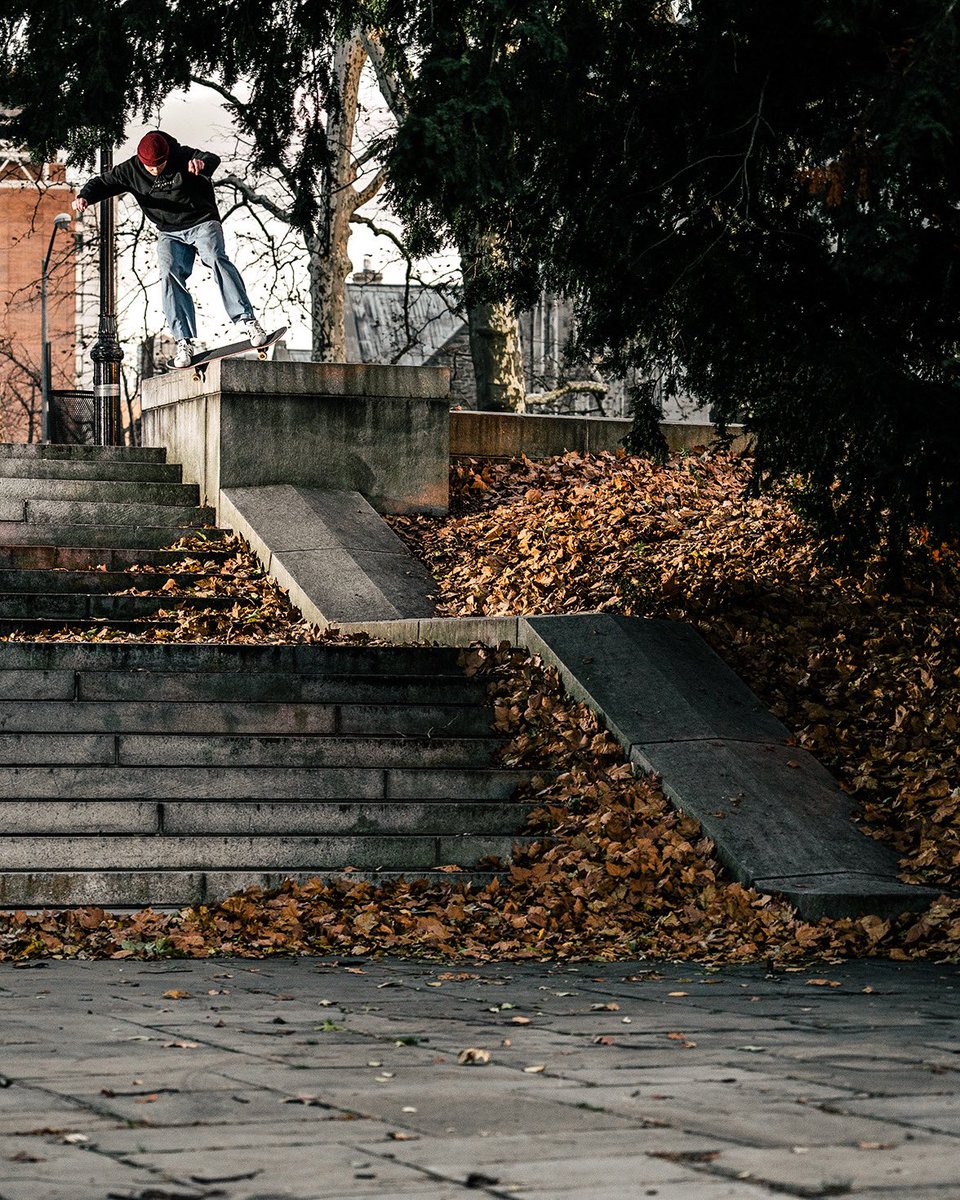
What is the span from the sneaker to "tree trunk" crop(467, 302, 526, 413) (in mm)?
5923

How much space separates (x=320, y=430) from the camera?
14734mm

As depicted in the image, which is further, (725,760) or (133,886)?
(725,760)

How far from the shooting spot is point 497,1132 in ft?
11.8

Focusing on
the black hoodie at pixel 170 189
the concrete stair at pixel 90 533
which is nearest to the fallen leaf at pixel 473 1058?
the concrete stair at pixel 90 533

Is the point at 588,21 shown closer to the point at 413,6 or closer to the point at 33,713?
the point at 413,6

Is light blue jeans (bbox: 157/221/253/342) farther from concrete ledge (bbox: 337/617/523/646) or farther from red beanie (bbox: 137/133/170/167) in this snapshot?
concrete ledge (bbox: 337/617/523/646)

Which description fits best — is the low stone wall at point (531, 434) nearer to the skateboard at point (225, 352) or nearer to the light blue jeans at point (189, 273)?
the skateboard at point (225, 352)

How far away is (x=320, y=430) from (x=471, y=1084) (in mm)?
10999

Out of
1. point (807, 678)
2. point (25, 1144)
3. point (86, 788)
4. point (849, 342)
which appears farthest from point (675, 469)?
point (25, 1144)

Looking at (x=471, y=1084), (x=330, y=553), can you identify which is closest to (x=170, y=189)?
(x=330, y=553)

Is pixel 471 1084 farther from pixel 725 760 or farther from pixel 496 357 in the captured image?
pixel 496 357

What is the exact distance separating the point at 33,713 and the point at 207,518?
5.73 meters

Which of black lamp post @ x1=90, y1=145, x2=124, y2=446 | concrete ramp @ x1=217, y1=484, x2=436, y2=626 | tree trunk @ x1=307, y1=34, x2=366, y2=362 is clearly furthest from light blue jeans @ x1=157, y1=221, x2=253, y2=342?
tree trunk @ x1=307, y1=34, x2=366, y2=362

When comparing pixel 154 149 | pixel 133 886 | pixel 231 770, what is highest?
pixel 154 149
